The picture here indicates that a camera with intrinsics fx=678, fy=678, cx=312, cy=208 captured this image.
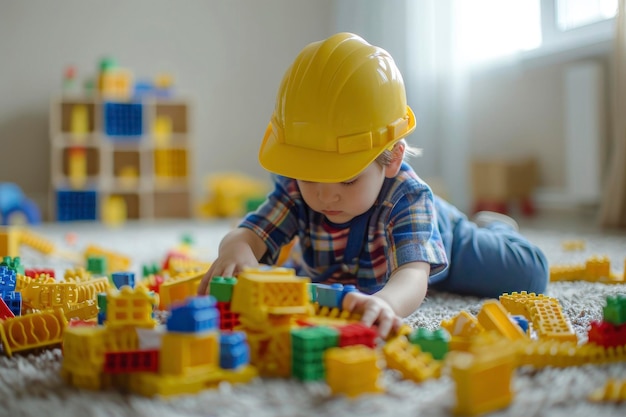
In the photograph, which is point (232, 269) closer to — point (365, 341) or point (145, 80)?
point (365, 341)

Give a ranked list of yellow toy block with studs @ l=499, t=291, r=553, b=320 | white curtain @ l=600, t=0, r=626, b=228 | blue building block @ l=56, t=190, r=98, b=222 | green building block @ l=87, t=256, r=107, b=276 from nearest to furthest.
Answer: yellow toy block with studs @ l=499, t=291, r=553, b=320 → green building block @ l=87, t=256, r=107, b=276 → white curtain @ l=600, t=0, r=626, b=228 → blue building block @ l=56, t=190, r=98, b=222

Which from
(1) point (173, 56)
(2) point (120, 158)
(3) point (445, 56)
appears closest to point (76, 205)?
(2) point (120, 158)

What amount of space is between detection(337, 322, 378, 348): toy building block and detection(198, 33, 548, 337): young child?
0.04 m

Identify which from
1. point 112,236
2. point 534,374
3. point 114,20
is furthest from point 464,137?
point 534,374

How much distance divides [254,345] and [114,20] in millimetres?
3240

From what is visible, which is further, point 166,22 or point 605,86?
point 166,22

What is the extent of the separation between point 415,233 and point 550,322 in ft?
0.75

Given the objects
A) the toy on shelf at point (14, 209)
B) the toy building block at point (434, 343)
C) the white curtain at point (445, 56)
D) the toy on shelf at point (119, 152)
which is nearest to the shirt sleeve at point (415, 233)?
the toy building block at point (434, 343)

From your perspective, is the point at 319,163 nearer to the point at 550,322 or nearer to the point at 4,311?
the point at 550,322

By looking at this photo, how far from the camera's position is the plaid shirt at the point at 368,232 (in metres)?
0.96

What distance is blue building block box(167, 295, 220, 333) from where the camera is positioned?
0.60 m

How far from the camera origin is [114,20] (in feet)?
11.7

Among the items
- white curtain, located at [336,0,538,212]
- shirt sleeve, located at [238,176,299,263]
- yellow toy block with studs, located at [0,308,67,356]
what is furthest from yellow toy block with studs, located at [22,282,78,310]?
white curtain, located at [336,0,538,212]

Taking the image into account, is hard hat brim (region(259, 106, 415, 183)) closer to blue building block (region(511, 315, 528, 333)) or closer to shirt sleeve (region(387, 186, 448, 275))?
shirt sleeve (region(387, 186, 448, 275))
